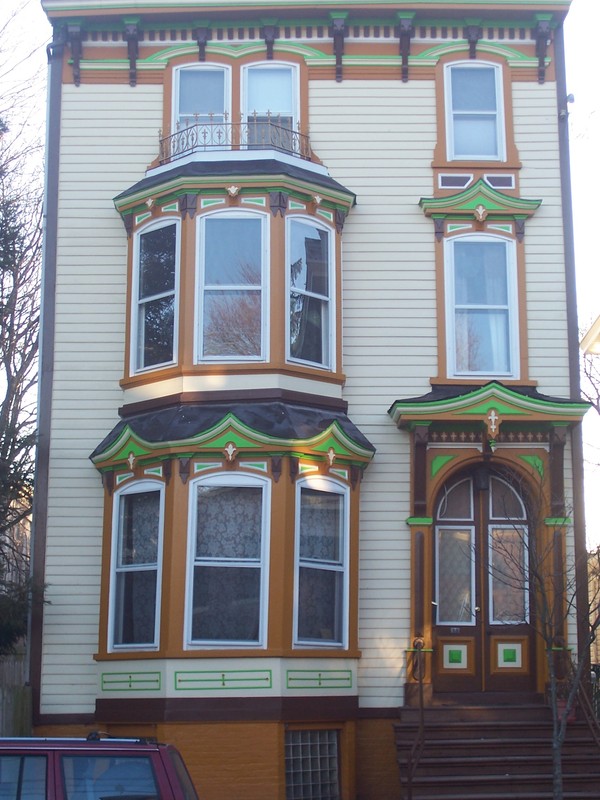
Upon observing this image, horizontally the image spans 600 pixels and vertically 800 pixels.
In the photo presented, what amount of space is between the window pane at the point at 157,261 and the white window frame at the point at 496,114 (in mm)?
4188

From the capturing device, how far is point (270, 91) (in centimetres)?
1706

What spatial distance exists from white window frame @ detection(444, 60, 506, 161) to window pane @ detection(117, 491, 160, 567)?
6452 millimetres

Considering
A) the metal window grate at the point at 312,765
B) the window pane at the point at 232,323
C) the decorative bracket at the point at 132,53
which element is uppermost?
the decorative bracket at the point at 132,53

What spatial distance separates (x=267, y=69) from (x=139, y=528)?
6942 millimetres

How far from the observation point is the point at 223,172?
1554 centimetres

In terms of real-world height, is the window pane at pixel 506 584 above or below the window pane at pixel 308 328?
below

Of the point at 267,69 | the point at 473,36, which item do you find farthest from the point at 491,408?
the point at 267,69

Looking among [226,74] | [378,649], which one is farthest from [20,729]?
[226,74]

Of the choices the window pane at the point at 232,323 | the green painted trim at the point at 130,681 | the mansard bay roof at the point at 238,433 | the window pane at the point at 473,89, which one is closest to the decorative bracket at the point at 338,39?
the window pane at the point at 473,89

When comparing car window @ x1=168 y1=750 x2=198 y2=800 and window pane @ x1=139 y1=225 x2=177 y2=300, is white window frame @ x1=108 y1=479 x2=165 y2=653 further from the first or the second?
car window @ x1=168 y1=750 x2=198 y2=800

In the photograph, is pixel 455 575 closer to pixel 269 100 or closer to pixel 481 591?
pixel 481 591

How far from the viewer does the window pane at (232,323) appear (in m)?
15.3

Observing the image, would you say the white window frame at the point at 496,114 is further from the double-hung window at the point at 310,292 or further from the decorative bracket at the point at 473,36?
the double-hung window at the point at 310,292

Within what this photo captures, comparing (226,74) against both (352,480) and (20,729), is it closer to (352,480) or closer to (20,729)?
(352,480)
